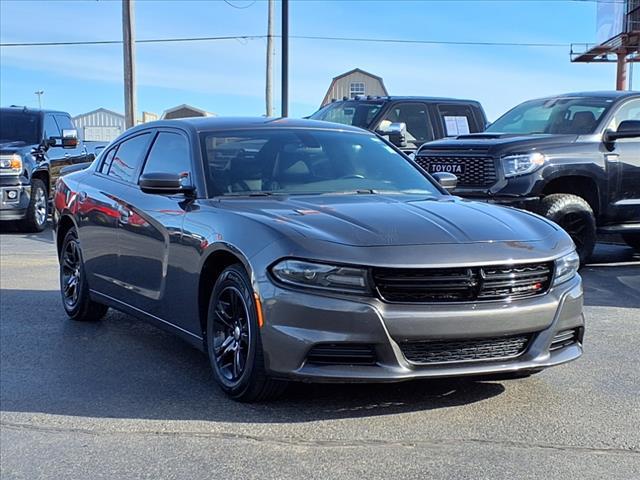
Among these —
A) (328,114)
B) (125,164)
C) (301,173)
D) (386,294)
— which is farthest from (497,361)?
(328,114)

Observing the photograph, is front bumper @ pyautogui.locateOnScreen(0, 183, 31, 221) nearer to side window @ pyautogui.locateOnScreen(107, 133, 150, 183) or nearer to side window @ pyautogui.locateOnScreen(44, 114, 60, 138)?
side window @ pyautogui.locateOnScreen(44, 114, 60, 138)

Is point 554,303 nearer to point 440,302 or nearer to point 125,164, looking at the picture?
point 440,302

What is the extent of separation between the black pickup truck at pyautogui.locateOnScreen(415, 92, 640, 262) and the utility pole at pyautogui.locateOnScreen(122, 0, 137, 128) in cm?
1084

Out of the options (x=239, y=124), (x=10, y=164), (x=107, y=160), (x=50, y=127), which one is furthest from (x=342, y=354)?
(x=50, y=127)

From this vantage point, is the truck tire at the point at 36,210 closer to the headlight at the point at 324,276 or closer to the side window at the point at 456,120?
the side window at the point at 456,120

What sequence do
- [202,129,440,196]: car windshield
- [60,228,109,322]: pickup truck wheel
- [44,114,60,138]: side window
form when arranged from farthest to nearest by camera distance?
[44,114,60,138]: side window → [60,228,109,322]: pickup truck wheel → [202,129,440,196]: car windshield

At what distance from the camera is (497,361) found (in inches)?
159

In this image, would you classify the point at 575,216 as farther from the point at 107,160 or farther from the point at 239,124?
the point at 107,160

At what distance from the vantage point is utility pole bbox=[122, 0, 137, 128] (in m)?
18.4

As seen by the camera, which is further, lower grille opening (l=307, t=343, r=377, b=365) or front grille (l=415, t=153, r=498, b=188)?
front grille (l=415, t=153, r=498, b=188)

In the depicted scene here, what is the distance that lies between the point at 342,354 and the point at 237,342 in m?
0.74

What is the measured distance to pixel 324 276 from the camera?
385 centimetres

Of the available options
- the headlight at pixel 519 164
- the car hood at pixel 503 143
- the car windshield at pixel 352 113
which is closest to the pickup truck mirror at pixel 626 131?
the car hood at pixel 503 143

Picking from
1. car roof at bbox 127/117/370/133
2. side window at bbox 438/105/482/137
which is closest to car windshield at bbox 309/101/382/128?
side window at bbox 438/105/482/137
